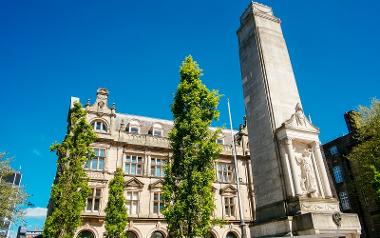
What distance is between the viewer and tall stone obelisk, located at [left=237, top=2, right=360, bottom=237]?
42.0 ft

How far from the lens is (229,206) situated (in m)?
34.5

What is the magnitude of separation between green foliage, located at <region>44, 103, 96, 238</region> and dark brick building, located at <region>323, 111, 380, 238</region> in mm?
27972

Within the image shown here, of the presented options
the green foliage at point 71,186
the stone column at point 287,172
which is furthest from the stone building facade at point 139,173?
the stone column at point 287,172

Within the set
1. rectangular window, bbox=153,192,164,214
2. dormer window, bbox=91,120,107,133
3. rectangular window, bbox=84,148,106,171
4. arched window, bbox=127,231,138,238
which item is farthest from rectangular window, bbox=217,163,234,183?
dormer window, bbox=91,120,107,133

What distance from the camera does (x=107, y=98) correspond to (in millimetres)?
34875

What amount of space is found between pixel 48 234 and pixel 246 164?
962 inches

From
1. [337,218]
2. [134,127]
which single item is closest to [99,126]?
[134,127]

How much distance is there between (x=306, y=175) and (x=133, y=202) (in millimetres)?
21057

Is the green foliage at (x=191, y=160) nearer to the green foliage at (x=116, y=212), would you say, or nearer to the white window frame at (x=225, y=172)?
the green foliage at (x=116, y=212)

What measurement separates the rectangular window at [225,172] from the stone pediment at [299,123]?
2151 cm

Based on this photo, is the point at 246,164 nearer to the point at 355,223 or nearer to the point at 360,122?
the point at 360,122

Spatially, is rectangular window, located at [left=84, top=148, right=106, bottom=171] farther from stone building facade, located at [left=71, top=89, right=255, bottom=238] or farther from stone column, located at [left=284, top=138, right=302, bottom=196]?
stone column, located at [left=284, top=138, right=302, bottom=196]

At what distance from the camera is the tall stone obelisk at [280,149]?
12.8 meters

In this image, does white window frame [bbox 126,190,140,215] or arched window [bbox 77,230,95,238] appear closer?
arched window [bbox 77,230,95,238]
